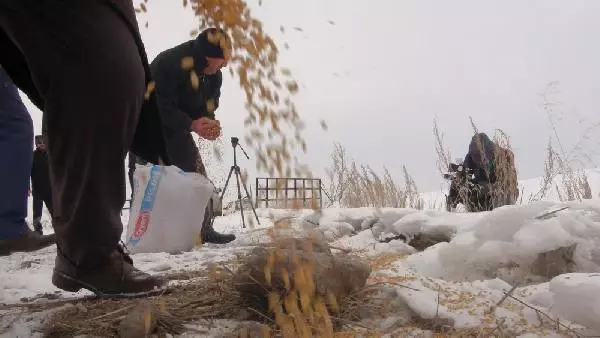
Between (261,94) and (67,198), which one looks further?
(261,94)

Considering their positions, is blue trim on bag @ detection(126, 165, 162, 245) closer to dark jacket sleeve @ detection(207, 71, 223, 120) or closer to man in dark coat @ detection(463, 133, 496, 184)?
dark jacket sleeve @ detection(207, 71, 223, 120)

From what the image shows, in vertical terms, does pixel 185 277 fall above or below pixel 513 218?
below

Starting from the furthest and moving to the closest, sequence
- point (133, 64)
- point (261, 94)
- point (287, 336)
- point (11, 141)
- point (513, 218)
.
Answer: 1. point (11, 141)
2. point (513, 218)
3. point (261, 94)
4. point (133, 64)
5. point (287, 336)

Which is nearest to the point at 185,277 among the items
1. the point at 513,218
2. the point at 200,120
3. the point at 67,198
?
the point at 67,198

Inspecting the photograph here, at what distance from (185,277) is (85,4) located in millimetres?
1031

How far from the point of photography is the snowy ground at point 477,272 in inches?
47.2

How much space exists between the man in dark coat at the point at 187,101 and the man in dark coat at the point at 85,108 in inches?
74.5

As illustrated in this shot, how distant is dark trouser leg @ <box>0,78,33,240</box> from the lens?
2.33 metres

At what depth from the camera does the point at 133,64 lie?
135 centimetres

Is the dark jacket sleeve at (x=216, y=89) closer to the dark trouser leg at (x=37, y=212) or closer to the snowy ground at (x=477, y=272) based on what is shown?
the snowy ground at (x=477, y=272)

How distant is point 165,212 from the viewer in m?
2.95

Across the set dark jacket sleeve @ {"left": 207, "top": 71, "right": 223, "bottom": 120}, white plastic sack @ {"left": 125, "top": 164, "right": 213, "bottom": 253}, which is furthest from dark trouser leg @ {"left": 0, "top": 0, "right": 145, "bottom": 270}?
dark jacket sleeve @ {"left": 207, "top": 71, "right": 223, "bottom": 120}

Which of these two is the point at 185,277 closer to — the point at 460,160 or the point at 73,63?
the point at 73,63

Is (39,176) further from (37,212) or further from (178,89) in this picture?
(178,89)
